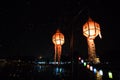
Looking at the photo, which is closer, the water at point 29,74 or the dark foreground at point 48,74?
the dark foreground at point 48,74

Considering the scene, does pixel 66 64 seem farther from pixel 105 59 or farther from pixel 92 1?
pixel 92 1

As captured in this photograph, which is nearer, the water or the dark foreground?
the dark foreground

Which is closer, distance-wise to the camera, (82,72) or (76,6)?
(76,6)

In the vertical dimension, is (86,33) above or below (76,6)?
below

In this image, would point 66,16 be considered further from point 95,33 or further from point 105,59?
point 105,59

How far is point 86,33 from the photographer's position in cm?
379

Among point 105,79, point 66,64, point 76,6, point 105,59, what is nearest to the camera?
point 76,6

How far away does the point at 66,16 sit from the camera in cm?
570

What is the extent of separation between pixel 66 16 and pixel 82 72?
12045 millimetres

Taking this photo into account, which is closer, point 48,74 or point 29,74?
point 29,74

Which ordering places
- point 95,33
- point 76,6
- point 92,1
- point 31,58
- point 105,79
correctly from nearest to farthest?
point 95,33
point 92,1
point 76,6
point 105,79
point 31,58

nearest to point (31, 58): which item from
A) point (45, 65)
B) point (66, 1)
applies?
point (45, 65)

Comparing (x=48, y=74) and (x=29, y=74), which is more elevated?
(x=29, y=74)

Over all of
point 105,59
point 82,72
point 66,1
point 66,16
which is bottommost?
point 82,72
